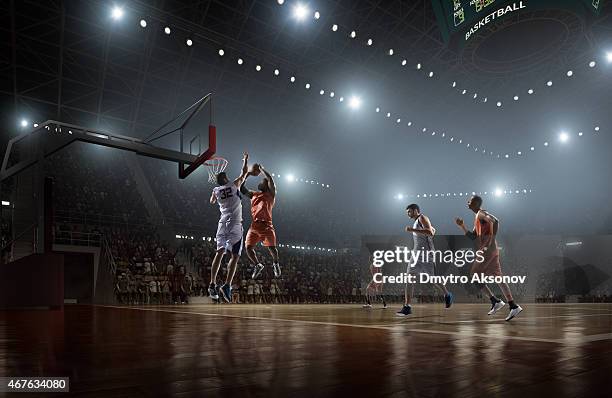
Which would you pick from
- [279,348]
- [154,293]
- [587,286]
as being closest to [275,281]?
[154,293]

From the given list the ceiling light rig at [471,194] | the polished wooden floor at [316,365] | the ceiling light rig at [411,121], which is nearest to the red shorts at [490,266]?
the polished wooden floor at [316,365]

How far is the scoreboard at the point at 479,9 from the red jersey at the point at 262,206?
23.3 ft

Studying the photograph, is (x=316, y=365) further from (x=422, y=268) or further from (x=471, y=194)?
(x=471, y=194)

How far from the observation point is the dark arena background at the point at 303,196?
104 inches

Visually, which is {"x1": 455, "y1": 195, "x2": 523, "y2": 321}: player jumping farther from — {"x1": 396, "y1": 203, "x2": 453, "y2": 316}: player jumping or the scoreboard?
the scoreboard

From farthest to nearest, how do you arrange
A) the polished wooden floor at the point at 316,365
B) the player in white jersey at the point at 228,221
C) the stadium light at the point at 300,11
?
the stadium light at the point at 300,11 → the player in white jersey at the point at 228,221 → the polished wooden floor at the point at 316,365

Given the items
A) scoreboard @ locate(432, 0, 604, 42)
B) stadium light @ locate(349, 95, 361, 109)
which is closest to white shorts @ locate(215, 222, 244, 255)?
scoreboard @ locate(432, 0, 604, 42)

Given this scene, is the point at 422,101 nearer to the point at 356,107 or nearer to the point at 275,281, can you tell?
the point at 356,107

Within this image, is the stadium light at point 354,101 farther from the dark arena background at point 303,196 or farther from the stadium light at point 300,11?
the stadium light at point 300,11

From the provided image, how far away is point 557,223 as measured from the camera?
28.9 m

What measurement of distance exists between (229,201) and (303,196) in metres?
22.4

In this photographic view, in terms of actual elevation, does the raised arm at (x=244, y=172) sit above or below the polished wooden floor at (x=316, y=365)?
above

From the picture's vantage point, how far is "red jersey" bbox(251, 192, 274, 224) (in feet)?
Result: 27.2

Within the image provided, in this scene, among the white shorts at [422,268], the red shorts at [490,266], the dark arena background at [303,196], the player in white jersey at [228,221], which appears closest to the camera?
the dark arena background at [303,196]
